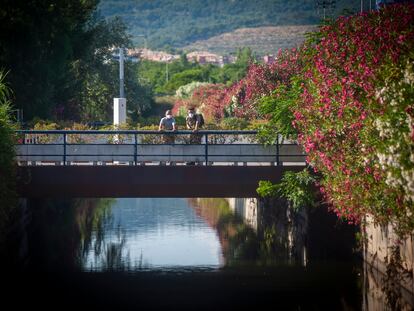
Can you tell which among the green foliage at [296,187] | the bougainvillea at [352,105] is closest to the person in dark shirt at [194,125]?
the green foliage at [296,187]

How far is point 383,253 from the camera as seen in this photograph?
109ft

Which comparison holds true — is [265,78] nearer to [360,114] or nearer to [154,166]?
[154,166]

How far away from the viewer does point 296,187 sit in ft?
114

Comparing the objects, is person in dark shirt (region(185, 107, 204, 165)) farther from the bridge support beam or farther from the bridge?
the bridge support beam

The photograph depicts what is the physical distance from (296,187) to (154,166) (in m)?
4.65

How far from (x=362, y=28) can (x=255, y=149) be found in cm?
743

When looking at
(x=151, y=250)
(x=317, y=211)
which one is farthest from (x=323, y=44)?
(x=151, y=250)

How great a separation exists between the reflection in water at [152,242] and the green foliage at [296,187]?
3884 mm

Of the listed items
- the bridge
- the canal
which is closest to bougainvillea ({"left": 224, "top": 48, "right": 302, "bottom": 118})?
the canal

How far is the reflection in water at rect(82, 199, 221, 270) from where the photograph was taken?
38438 millimetres

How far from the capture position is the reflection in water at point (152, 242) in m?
38.4

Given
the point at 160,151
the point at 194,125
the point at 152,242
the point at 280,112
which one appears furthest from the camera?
the point at 152,242

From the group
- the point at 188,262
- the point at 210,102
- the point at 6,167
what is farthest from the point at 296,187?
the point at 210,102

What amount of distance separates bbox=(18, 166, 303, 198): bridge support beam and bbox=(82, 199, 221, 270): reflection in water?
9.88ft
